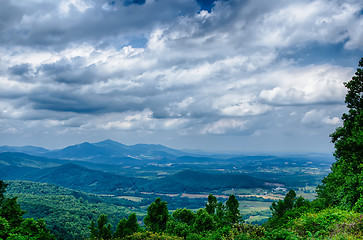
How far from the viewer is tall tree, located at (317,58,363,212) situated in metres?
19.5

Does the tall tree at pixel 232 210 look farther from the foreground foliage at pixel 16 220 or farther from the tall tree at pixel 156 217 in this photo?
the foreground foliage at pixel 16 220

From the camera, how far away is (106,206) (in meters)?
176

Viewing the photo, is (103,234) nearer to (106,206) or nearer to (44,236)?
(44,236)

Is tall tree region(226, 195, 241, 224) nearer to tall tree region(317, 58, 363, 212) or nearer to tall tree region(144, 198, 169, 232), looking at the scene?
tall tree region(144, 198, 169, 232)

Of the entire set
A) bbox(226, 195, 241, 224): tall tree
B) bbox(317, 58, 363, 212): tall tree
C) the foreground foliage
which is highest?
bbox(317, 58, 363, 212): tall tree

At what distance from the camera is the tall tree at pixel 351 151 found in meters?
19.5

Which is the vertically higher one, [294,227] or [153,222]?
[294,227]

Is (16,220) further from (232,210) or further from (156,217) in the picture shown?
(232,210)

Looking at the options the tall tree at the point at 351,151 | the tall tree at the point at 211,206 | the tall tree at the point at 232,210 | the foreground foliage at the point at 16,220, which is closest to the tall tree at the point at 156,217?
the tall tree at the point at 211,206

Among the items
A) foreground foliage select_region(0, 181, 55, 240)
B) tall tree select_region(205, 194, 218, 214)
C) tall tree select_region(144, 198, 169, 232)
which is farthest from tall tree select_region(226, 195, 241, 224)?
foreground foliage select_region(0, 181, 55, 240)

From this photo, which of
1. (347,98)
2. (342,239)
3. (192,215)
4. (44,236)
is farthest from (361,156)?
(44,236)

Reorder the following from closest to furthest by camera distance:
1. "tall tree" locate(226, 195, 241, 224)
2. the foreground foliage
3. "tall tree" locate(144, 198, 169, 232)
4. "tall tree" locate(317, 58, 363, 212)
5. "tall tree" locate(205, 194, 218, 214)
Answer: "tall tree" locate(317, 58, 363, 212), the foreground foliage, "tall tree" locate(144, 198, 169, 232), "tall tree" locate(205, 194, 218, 214), "tall tree" locate(226, 195, 241, 224)

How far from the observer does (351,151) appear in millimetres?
20797

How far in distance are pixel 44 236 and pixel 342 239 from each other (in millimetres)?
26444
